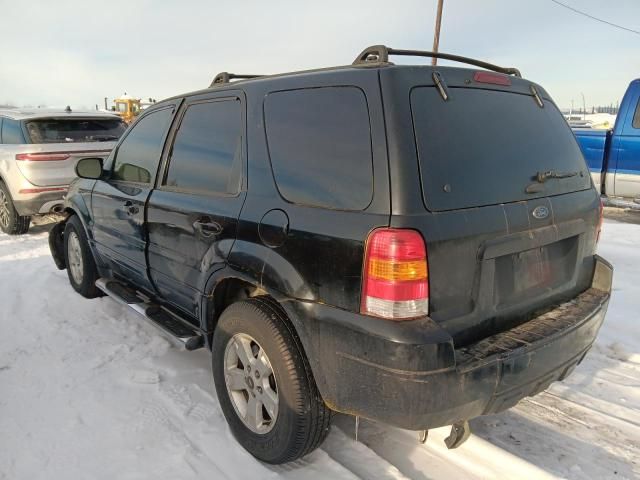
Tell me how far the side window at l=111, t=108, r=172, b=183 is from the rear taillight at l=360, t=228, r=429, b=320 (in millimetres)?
2042

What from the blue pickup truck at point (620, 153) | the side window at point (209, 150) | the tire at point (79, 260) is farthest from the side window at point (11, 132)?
the blue pickup truck at point (620, 153)

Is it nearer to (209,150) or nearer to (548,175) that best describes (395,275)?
(548,175)

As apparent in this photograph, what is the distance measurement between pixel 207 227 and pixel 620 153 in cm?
814

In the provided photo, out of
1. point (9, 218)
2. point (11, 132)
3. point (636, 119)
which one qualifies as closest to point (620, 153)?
point (636, 119)

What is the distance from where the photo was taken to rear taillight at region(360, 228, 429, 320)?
180 cm

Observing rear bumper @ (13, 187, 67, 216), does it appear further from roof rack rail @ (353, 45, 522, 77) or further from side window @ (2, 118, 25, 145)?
roof rack rail @ (353, 45, 522, 77)

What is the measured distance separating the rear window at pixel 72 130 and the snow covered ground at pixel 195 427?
411 cm

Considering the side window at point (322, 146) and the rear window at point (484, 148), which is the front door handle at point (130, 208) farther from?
the rear window at point (484, 148)

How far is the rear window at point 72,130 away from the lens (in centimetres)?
696

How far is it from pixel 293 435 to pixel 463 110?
164 cm

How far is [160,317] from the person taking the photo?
327 cm

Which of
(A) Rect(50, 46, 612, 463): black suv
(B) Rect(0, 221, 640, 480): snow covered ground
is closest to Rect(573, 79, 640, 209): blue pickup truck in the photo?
(B) Rect(0, 221, 640, 480): snow covered ground

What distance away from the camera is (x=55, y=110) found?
7.59m

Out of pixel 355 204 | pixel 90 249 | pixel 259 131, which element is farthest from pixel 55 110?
pixel 355 204
